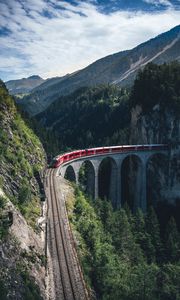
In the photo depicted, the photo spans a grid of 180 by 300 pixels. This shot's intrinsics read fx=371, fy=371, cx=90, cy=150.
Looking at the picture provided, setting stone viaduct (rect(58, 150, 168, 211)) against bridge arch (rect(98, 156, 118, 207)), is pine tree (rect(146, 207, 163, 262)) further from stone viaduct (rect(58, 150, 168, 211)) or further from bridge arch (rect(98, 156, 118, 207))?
bridge arch (rect(98, 156, 118, 207))

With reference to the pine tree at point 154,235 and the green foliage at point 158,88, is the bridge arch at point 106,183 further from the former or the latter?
the pine tree at point 154,235

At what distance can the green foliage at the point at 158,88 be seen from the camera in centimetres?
10650

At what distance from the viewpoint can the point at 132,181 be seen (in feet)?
367

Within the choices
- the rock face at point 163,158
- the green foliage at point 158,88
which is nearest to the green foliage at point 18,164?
the rock face at point 163,158

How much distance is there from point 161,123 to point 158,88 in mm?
10431

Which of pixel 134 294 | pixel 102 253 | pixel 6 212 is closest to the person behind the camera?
pixel 6 212

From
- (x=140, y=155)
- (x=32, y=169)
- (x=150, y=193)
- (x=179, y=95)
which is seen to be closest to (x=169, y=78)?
(x=179, y=95)

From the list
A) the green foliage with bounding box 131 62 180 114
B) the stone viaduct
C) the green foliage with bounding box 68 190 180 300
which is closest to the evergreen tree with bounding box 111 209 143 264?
the green foliage with bounding box 68 190 180 300

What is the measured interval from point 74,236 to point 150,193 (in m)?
66.4

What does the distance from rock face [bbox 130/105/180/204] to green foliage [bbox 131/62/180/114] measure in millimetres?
2069

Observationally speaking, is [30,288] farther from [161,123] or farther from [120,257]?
[161,123]

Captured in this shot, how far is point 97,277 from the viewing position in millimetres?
38562

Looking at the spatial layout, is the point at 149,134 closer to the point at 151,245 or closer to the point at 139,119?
the point at 139,119

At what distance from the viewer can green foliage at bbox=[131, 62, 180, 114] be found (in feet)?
349
